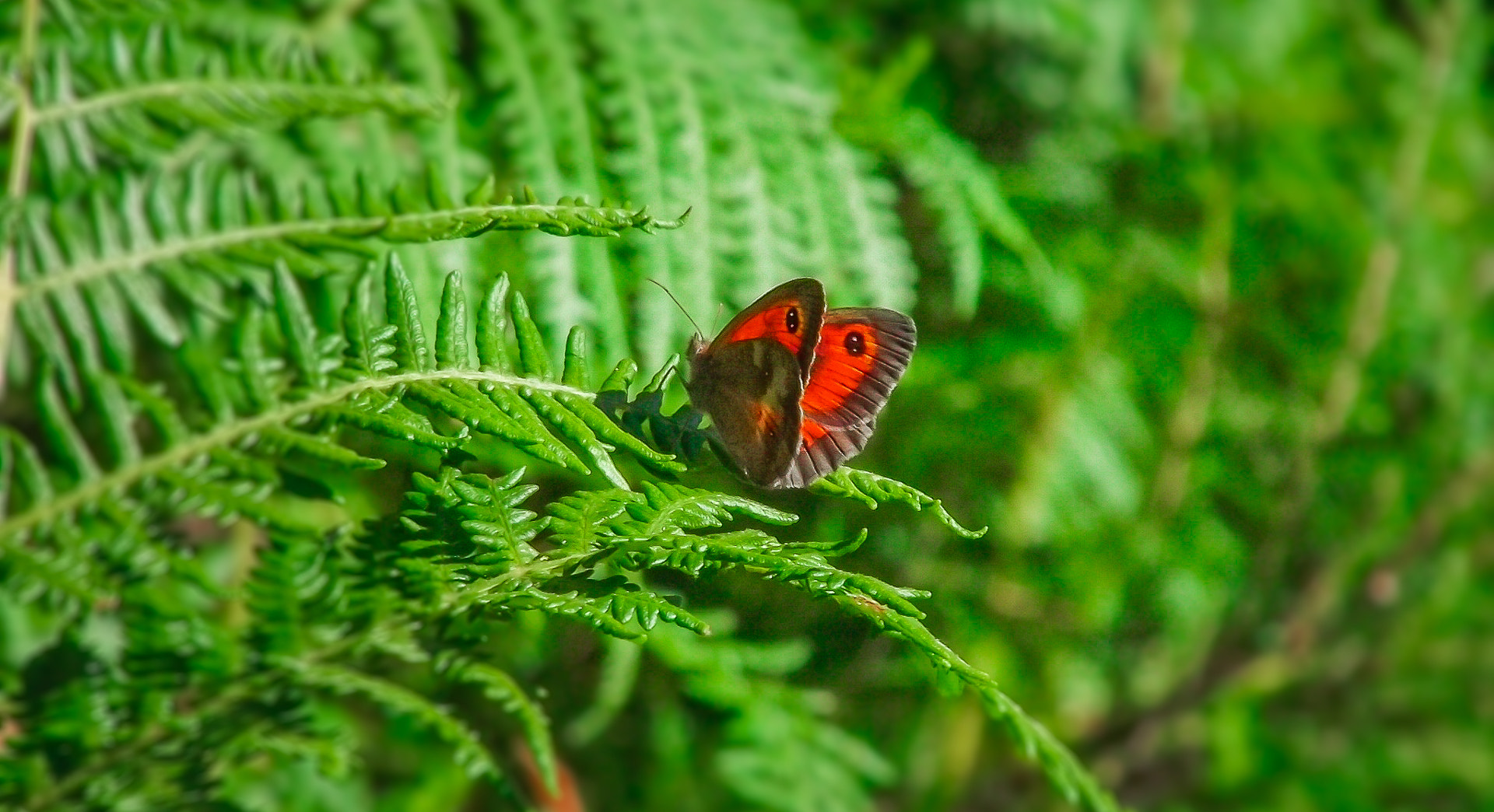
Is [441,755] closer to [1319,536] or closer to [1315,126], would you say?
[1319,536]

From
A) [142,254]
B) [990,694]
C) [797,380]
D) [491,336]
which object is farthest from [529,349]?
[142,254]

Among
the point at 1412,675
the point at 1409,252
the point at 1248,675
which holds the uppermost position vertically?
the point at 1409,252

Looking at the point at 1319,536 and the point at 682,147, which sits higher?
the point at 682,147

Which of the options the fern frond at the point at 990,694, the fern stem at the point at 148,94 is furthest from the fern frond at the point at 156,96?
the fern frond at the point at 990,694

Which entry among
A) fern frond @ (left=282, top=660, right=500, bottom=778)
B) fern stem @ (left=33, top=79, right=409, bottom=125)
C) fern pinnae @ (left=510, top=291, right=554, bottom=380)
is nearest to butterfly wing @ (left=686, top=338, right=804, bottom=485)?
fern pinnae @ (left=510, top=291, right=554, bottom=380)

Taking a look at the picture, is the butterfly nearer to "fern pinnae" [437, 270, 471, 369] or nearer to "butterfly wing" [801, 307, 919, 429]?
"butterfly wing" [801, 307, 919, 429]

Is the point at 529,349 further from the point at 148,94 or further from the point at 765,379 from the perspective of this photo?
the point at 148,94

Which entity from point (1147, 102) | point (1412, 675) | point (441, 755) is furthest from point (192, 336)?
point (1412, 675)
